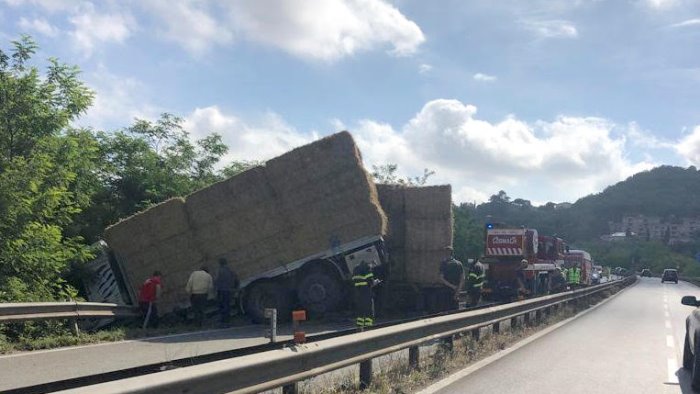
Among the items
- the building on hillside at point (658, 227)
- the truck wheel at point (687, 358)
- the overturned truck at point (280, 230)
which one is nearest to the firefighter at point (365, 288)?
the overturned truck at point (280, 230)

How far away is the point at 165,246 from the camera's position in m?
15.2

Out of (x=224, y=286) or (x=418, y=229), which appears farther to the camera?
(x=418, y=229)

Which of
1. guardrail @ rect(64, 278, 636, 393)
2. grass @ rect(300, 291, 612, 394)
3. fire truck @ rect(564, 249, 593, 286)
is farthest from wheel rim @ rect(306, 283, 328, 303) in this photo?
fire truck @ rect(564, 249, 593, 286)

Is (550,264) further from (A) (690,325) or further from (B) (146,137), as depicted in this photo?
(A) (690,325)

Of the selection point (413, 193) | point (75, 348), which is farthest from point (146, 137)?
point (75, 348)

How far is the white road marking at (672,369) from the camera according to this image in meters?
8.23

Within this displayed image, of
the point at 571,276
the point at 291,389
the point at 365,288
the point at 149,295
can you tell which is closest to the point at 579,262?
the point at 571,276

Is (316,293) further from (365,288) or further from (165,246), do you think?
(165,246)

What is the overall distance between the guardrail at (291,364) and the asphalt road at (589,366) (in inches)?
28.3

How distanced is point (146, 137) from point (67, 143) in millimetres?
6963

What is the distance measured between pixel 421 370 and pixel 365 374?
1.48m

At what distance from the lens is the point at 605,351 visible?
10.6 m

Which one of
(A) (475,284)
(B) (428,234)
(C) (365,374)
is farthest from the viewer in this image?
(A) (475,284)

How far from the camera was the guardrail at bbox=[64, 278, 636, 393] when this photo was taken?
11.7 ft
